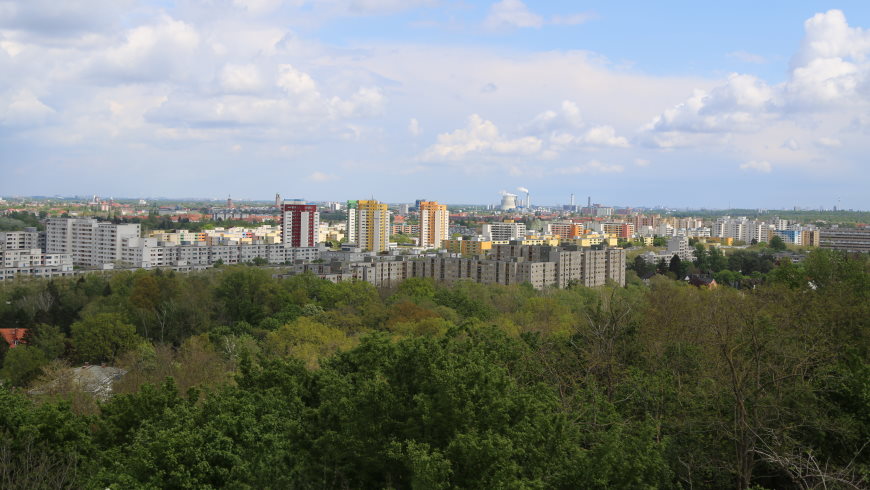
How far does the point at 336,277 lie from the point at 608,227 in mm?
47644

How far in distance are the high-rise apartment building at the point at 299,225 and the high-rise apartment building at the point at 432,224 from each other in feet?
39.9

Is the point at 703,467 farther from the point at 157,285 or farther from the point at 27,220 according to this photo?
the point at 27,220

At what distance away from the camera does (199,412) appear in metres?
9.62

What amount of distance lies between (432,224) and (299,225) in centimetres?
1497

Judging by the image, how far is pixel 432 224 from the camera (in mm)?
73562

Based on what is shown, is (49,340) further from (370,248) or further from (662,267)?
(370,248)

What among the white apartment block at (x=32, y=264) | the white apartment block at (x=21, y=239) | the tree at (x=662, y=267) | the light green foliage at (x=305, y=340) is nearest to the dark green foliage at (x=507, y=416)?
the light green foliage at (x=305, y=340)

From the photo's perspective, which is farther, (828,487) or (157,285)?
(157,285)

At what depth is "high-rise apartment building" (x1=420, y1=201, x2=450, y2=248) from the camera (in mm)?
72812

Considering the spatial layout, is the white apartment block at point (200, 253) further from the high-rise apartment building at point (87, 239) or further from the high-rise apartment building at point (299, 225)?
the high-rise apartment building at point (299, 225)

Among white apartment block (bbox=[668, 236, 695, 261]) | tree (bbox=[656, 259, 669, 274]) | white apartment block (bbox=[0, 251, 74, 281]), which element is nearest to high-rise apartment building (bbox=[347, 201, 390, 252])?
tree (bbox=[656, 259, 669, 274])

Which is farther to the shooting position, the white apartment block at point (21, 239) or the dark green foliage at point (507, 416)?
the white apartment block at point (21, 239)

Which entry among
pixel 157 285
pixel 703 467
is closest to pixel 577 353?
pixel 703 467

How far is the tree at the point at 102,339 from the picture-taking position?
22719 mm
